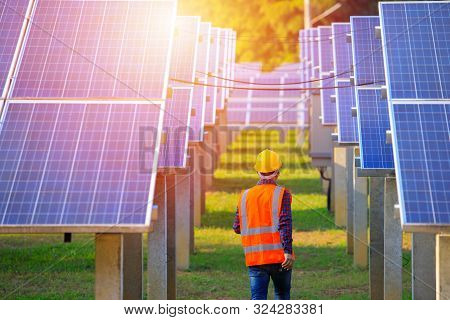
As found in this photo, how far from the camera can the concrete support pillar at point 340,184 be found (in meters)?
24.7

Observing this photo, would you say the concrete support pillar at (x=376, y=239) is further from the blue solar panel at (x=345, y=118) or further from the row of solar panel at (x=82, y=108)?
the row of solar panel at (x=82, y=108)

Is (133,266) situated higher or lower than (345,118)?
lower

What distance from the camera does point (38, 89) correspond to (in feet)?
41.4

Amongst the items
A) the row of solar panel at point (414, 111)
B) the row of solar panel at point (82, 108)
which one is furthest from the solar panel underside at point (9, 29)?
the row of solar panel at point (414, 111)

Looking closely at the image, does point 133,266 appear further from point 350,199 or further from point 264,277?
point 350,199

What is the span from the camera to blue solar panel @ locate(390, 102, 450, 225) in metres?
11.1

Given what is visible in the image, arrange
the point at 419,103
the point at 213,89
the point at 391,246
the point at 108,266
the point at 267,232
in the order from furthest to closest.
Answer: the point at 213,89 → the point at 391,246 → the point at 419,103 → the point at 267,232 → the point at 108,266

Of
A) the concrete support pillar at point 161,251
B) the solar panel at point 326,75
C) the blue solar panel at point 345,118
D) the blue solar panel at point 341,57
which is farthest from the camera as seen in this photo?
the solar panel at point 326,75

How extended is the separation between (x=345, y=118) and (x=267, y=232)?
9.04 meters

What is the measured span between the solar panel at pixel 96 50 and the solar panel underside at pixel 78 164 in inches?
12.7

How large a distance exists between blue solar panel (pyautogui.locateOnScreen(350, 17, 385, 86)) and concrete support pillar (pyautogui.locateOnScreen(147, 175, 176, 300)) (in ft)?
14.9

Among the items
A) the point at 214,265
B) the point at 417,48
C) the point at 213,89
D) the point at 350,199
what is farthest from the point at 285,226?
the point at 213,89

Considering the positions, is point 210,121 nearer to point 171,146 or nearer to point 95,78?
point 171,146

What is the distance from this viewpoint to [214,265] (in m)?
20.4
